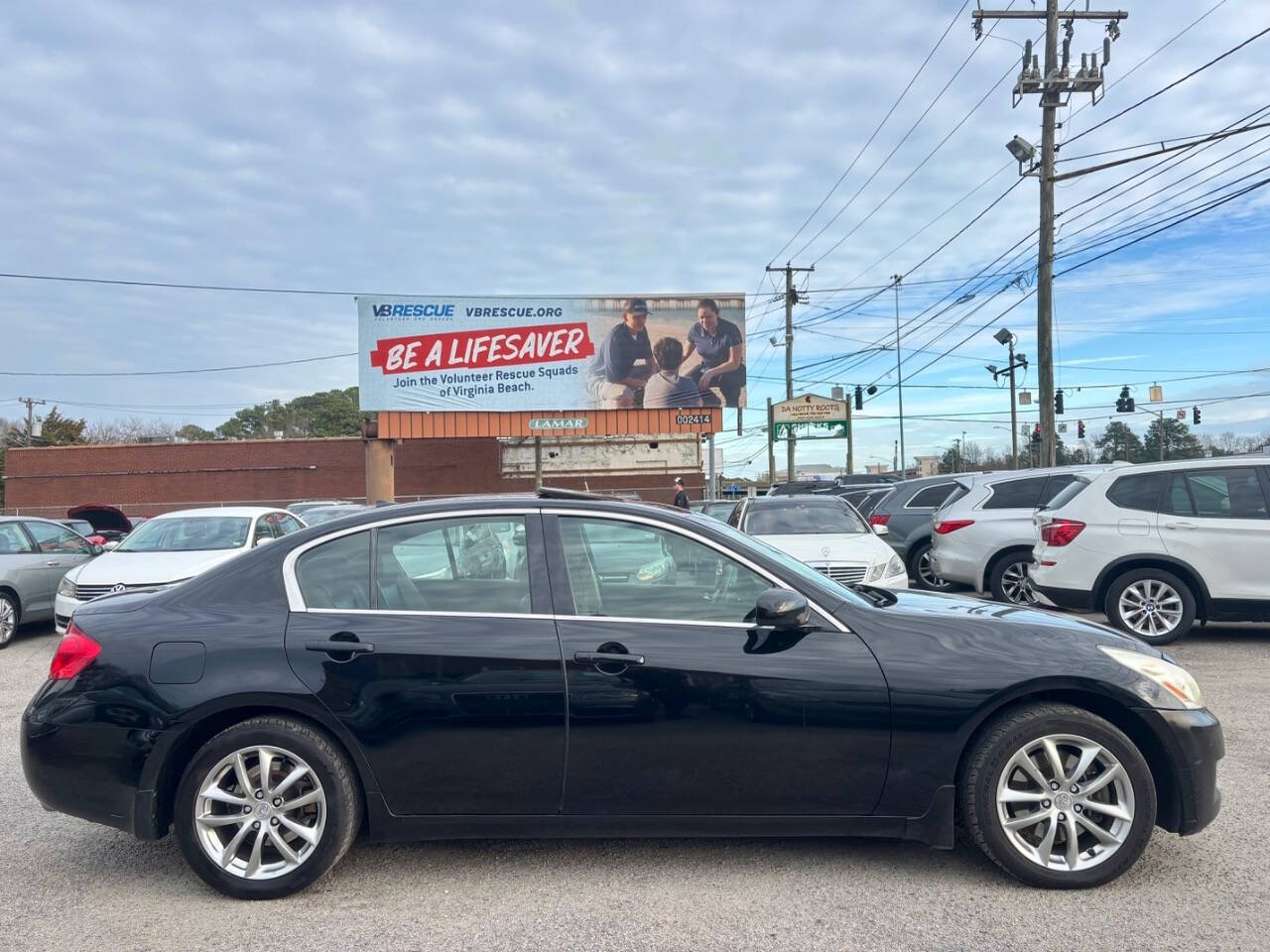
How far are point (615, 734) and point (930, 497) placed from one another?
37.8 ft

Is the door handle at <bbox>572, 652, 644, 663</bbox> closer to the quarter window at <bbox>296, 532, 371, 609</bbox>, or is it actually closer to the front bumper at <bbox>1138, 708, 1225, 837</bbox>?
the quarter window at <bbox>296, 532, 371, 609</bbox>

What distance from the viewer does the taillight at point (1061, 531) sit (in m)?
8.81

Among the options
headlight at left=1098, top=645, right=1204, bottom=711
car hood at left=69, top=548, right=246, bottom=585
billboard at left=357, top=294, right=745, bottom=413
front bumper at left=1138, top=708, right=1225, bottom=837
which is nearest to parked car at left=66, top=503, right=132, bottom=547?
billboard at left=357, top=294, right=745, bottom=413

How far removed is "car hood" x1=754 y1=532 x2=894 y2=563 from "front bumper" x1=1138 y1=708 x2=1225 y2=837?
5493 mm

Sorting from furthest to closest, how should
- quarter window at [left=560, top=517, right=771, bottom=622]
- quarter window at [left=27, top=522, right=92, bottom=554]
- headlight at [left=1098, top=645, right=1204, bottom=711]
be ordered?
1. quarter window at [left=27, top=522, right=92, bottom=554]
2. quarter window at [left=560, top=517, right=771, bottom=622]
3. headlight at [left=1098, top=645, right=1204, bottom=711]

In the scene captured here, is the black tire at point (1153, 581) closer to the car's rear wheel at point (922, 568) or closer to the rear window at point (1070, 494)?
the rear window at point (1070, 494)

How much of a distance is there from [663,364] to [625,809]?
95.7ft

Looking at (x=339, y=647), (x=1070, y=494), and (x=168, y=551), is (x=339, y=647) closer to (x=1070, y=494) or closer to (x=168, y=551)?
(x=168, y=551)

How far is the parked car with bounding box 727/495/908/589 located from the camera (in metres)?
9.20

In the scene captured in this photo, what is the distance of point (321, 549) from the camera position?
4.05 meters

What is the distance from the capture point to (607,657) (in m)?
3.73

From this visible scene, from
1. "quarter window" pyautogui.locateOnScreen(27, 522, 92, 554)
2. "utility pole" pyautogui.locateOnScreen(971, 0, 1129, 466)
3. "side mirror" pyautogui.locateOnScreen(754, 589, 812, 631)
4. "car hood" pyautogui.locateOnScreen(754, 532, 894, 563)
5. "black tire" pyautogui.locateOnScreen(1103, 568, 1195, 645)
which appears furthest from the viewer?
"utility pole" pyautogui.locateOnScreen(971, 0, 1129, 466)

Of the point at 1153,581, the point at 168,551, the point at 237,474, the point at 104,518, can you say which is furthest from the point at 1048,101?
the point at 237,474

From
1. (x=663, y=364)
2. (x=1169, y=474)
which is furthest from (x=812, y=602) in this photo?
(x=663, y=364)
